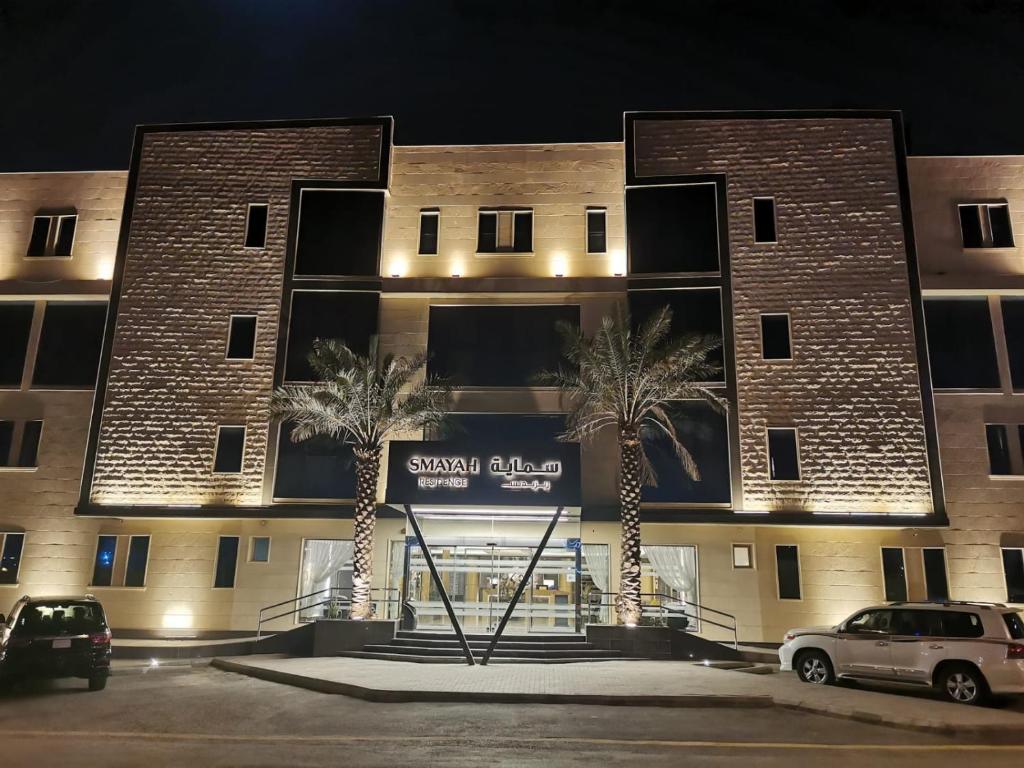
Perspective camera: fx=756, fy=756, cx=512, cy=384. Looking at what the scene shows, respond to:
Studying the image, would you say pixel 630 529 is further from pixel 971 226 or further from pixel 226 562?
pixel 971 226

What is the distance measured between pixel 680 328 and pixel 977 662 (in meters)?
12.9

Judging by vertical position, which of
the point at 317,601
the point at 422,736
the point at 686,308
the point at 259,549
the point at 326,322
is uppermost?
the point at 686,308

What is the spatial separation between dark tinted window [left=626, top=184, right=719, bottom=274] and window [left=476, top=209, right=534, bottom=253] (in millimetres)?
3318

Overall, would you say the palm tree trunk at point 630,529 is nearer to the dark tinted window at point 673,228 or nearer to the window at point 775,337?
the window at point 775,337

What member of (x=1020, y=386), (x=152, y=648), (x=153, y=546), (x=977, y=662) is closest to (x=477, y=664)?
(x=152, y=648)

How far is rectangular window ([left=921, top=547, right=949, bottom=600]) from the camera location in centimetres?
2072

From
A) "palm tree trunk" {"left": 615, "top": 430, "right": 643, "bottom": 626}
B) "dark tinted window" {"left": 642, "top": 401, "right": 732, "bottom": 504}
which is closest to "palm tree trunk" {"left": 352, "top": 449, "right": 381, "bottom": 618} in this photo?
"palm tree trunk" {"left": 615, "top": 430, "right": 643, "bottom": 626}

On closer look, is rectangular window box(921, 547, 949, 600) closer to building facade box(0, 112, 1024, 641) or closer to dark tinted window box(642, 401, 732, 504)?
building facade box(0, 112, 1024, 641)

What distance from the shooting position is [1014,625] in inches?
500

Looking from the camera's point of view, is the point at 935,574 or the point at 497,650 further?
the point at 935,574

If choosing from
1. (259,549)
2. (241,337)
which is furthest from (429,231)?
(259,549)

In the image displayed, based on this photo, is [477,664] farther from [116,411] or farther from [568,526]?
[116,411]

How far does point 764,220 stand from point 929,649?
48.2 feet

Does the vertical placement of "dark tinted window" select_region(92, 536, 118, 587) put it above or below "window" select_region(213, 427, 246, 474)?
below
